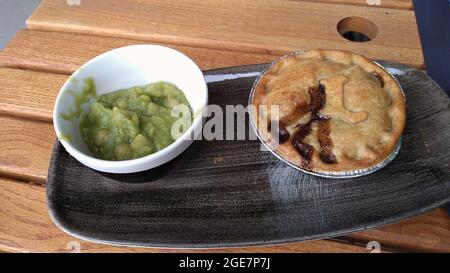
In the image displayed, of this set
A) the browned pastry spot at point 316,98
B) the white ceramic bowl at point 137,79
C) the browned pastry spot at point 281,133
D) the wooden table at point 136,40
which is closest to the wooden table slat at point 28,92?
the wooden table at point 136,40

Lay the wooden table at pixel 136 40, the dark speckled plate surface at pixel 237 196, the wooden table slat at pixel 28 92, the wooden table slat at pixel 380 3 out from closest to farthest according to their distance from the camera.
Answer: the dark speckled plate surface at pixel 237 196, the wooden table at pixel 136 40, the wooden table slat at pixel 28 92, the wooden table slat at pixel 380 3

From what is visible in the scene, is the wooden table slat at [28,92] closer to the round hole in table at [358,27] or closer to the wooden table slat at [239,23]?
the wooden table slat at [239,23]

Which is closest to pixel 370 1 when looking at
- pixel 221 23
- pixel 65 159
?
pixel 221 23

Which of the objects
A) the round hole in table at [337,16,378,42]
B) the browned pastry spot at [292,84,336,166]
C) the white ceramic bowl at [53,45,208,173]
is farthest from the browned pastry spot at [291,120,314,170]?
the round hole in table at [337,16,378,42]

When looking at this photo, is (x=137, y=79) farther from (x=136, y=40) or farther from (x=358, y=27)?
(x=358, y=27)

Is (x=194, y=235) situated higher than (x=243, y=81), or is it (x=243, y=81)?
(x=243, y=81)

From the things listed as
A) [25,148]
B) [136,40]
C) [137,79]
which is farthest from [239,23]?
[25,148]

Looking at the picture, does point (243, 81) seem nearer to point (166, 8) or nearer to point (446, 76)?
point (166, 8)
